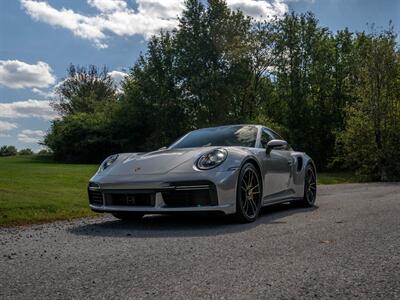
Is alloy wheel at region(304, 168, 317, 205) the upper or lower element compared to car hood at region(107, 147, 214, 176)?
lower

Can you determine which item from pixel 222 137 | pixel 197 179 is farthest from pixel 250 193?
pixel 222 137

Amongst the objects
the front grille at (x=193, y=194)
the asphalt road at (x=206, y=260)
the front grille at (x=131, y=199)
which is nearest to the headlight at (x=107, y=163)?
the front grille at (x=131, y=199)

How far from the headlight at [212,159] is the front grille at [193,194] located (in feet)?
0.94

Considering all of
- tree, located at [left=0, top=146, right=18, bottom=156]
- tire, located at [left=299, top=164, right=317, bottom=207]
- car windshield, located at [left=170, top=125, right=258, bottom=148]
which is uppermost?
tree, located at [left=0, top=146, right=18, bottom=156]

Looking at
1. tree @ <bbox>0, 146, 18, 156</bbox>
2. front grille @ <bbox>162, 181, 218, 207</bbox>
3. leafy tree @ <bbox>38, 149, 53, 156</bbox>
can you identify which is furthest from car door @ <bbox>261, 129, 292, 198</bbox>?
tree @ <bbox>0, 146, 18, 156</bbox>

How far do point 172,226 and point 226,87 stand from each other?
27.8 metres

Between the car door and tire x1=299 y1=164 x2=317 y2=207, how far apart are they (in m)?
0.76

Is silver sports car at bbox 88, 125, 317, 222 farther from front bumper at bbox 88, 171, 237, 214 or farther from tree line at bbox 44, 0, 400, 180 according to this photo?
tree line at bbox 44, 0, 400, 180

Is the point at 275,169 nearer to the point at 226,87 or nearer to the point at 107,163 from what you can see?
the point at 107,163

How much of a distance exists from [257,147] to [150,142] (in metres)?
30.7

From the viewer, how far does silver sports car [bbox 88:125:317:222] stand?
5750 mm

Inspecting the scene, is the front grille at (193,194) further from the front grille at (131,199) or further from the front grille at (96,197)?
the front grille at (96,197)

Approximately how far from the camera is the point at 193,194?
18.8 ft

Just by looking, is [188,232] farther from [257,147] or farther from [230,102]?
[230,102]
